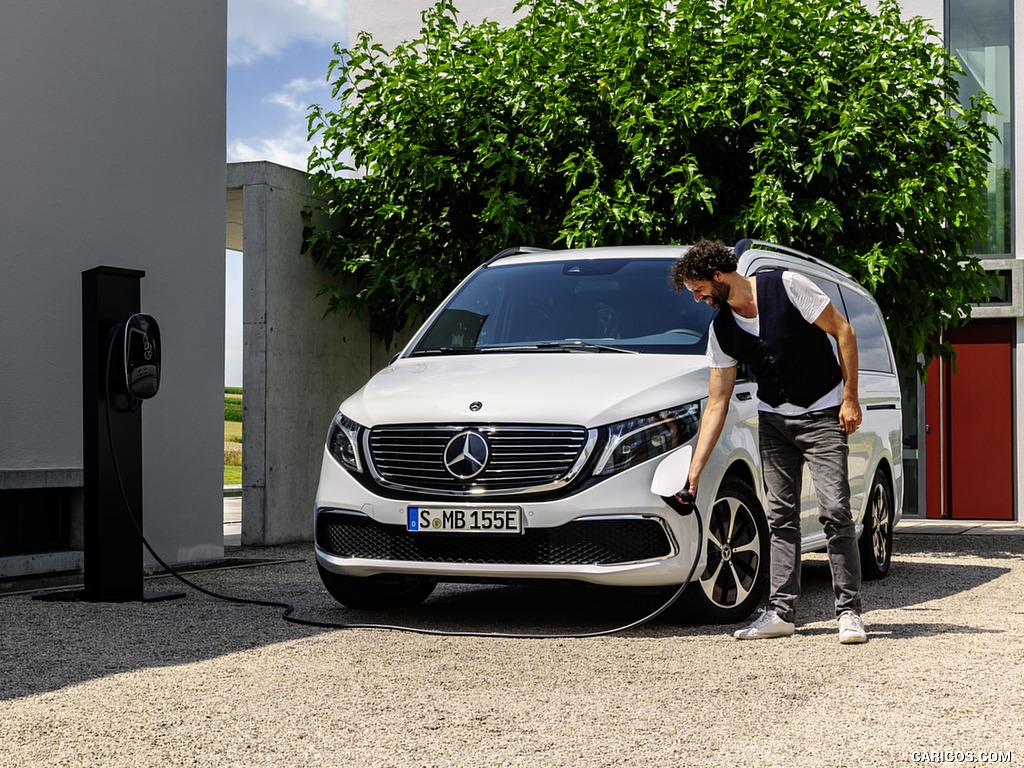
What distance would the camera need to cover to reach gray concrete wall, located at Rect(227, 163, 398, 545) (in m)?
12.6

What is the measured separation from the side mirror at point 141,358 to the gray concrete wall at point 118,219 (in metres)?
1.44

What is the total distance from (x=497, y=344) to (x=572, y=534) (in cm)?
163

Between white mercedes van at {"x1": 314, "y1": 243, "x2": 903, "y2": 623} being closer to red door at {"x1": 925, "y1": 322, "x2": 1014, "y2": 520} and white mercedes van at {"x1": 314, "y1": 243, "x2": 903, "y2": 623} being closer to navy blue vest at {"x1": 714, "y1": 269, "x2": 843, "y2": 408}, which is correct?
navy blue vest at {"x1": 714, "y1": 269, "x2": 843, "y2": 408}

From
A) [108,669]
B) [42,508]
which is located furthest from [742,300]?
[42,508]

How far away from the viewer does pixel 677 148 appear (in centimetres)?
1177

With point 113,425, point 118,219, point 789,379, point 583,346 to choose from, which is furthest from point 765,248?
point 118,219


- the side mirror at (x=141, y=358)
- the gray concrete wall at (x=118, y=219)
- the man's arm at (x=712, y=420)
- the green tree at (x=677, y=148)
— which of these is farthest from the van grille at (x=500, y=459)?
the green tree at (x=677, y=148)

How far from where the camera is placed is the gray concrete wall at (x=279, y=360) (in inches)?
495

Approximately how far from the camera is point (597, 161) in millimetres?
11695

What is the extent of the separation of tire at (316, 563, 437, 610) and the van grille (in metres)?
0.61

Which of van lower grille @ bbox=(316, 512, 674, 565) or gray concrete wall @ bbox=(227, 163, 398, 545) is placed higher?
gray concrete wall @ bbox=(227, 163, 398, 545)

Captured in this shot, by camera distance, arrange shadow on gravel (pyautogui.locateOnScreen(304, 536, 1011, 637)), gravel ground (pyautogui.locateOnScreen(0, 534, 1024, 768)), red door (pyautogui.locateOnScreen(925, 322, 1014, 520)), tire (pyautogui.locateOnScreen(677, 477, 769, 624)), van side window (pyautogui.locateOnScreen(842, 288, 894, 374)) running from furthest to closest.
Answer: red door (pyautogui.locateOnScreen(925, 322, 1014, 520)), van side window (pyautogui.locateOnScreen(842, 288, 894, 374)), shadow on gravel (pyautogui.locateOnScreen(304, 536, 1011, 637)), tire (pyautogui.locateOnScreen(677, 477, 769, 624)), gravel ground (pyautogui.locateOnScreen(0, 534, 1024, 768))

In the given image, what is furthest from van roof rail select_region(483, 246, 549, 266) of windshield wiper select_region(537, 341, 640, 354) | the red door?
the red door

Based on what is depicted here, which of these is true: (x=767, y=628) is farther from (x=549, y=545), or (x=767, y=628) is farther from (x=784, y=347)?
(x=784, y=347)
